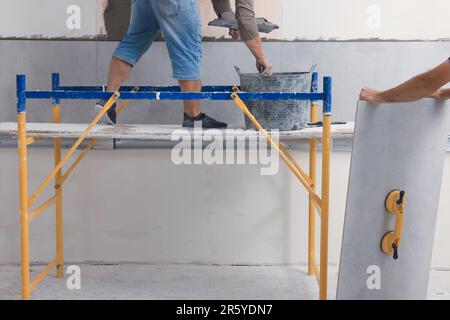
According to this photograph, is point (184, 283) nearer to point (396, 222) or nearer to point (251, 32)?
point (251, 32)

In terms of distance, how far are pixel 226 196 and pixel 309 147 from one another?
1.84ft

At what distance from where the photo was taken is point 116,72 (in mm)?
3730

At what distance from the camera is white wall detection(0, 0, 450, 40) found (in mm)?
4133

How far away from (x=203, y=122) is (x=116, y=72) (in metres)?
0.53

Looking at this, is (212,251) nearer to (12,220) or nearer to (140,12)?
(12,220)

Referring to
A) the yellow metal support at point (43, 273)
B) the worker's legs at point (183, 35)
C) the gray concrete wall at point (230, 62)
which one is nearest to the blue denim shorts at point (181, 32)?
the worker's legs at point (183, 35)

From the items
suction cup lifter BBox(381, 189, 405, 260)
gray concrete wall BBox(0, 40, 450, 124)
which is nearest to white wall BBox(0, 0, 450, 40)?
gray concrete wall BBox(0, 40, 450, 124)

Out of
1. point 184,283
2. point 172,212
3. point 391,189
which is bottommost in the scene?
point 184,283

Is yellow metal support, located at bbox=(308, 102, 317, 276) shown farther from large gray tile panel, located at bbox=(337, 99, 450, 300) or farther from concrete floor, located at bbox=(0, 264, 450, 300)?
large gray tile panel, located at bbox=(337, 99, 450, 300)

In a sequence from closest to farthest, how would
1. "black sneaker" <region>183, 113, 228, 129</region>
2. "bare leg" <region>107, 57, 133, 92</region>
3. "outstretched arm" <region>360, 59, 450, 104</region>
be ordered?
Answer: "outstretched arm" <region>360, 59, 450, 104</region> < "black sneaker" <region>183, 113, 228, 129</region> < "bare leg" <region>107, 57, 133, 92</region>

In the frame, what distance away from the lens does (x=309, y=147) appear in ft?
13.9

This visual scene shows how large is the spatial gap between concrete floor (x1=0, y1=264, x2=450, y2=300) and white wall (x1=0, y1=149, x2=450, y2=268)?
10cm

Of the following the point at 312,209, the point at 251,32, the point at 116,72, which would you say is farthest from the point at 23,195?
the point at 312,209
